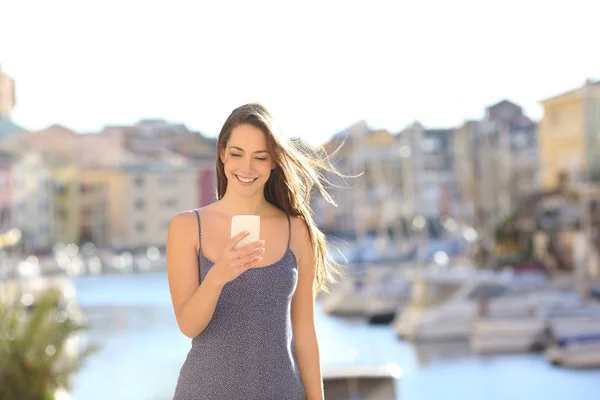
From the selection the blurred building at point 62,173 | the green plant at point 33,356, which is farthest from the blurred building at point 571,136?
the blurred building at point 62,173

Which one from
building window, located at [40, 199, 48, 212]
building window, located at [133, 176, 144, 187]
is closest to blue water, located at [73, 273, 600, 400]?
building window, located at [133, 176, 144, 187]

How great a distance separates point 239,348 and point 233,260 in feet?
0.59

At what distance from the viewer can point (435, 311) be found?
685 inches

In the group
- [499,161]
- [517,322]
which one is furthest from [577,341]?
[499,161]

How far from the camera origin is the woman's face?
146 centimetres

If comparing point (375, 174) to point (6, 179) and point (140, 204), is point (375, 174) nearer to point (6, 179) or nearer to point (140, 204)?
point (140, 204)

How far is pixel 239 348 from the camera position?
146cm

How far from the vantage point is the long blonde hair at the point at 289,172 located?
147 cm

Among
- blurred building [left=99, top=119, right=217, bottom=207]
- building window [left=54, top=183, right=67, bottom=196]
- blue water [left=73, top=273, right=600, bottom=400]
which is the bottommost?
blue water [left=73, top=273, right=600, bottom=400]

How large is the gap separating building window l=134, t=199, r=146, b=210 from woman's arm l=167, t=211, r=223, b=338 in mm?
39648

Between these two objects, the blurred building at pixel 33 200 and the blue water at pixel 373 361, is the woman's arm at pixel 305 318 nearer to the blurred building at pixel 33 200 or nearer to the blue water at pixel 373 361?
the blue water at pixel 373 361

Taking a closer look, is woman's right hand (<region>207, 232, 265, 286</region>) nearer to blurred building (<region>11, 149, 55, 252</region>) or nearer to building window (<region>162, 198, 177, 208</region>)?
building window (<region>162, 198, 177, 208</region>)

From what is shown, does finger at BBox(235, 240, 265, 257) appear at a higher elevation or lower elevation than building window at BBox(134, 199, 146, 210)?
lower

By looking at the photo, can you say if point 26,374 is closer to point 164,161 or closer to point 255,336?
point 255,336
